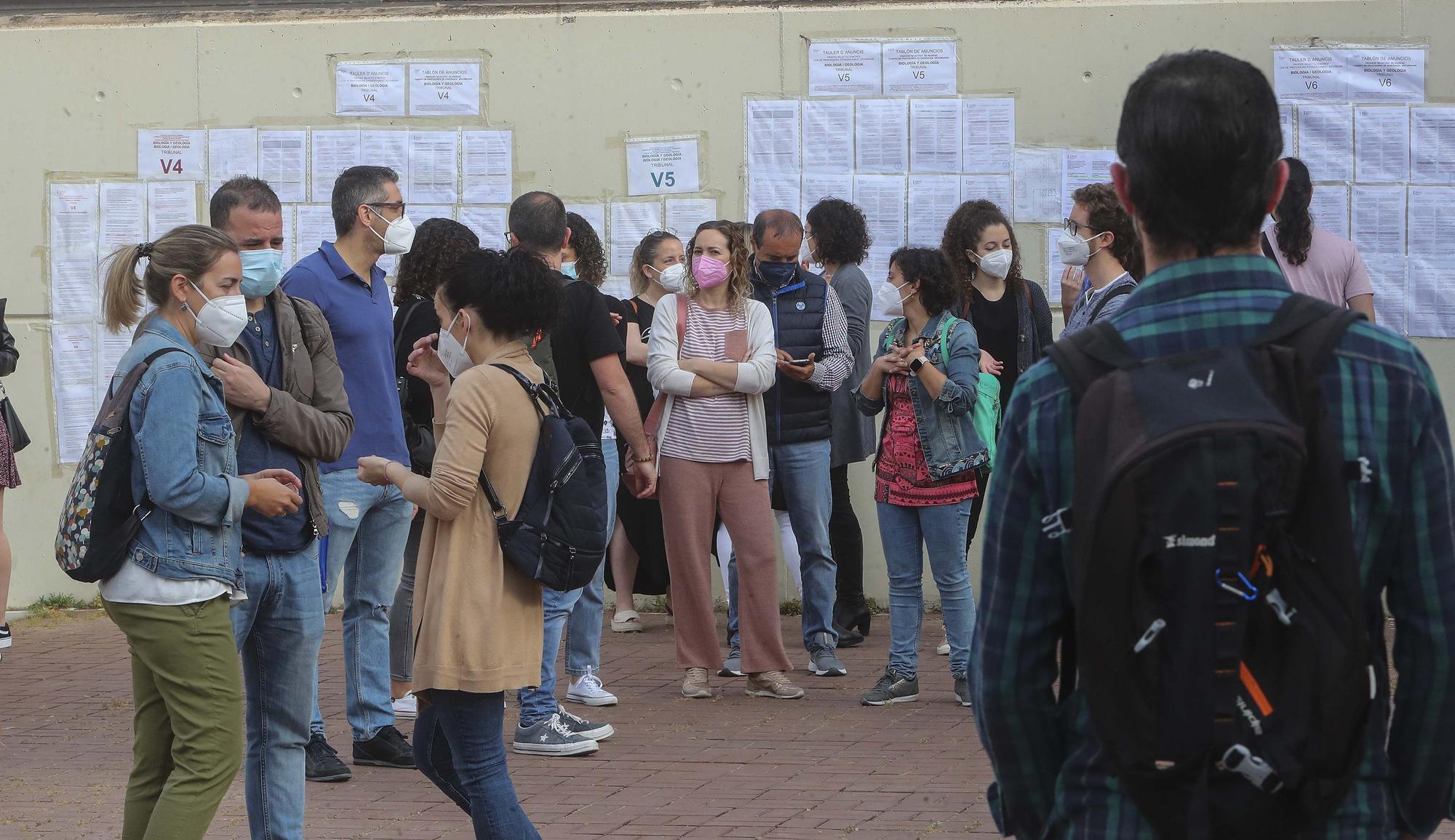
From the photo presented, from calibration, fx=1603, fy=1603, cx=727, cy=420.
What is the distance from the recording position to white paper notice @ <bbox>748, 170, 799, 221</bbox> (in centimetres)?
856

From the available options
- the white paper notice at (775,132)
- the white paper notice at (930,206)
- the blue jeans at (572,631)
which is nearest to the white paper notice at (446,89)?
the white paper notice at (775,132)

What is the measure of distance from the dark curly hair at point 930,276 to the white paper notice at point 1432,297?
2.79 m

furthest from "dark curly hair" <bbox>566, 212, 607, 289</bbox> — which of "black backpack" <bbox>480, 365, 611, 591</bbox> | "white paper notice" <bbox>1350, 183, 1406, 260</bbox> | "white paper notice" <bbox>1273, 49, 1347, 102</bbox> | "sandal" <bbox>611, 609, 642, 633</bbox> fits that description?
"white paper notice" <bbox>1350, 183, 1406, 260</bbox>

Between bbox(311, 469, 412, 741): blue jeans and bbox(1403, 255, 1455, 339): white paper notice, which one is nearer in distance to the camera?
bbox(311, 469, 412, 741): blue jeans

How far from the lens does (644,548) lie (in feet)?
26.3

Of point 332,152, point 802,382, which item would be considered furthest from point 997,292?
point 332,152

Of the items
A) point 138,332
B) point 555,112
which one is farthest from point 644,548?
point 138,332

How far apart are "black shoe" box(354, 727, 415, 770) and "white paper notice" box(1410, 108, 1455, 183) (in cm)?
569

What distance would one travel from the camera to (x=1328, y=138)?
320 inches

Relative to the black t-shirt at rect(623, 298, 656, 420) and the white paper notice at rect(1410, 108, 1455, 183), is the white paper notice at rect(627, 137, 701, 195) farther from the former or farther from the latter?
the white paper notice at rect(1410, 108, 1455, 183)

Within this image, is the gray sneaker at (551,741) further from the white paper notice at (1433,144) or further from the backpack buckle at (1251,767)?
the white paper notice at (1433,144)

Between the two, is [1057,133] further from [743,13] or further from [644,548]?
[644,548]

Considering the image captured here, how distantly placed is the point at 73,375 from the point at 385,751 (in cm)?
428

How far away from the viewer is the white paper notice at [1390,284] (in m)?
8.09
